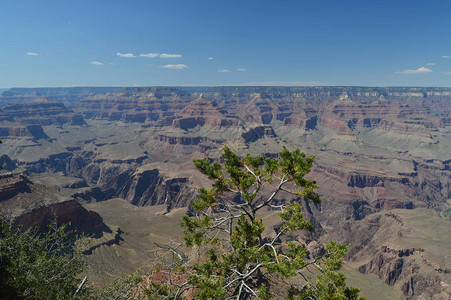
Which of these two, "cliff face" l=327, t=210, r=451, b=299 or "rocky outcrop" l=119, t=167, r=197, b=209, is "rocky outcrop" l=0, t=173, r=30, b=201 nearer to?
"rocky outcrop" l=119, t=167, r=197, b=209

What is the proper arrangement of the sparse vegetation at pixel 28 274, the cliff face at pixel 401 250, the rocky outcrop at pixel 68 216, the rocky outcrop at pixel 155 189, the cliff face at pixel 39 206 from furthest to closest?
the rocky outcrop at pixel 155 189, the cliff face at pixel 401 250, the rocky outcrop at pixel 68 216, the cliff face at pixel 39 206, the sparse vegetation at pixel 28 274

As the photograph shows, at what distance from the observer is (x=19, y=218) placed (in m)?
64.5

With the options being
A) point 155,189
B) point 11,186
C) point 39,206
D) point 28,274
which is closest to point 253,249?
point 28,274

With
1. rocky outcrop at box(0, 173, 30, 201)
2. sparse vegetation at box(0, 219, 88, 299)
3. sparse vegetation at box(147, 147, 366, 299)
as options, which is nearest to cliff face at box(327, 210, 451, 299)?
sparse vegetation at box(147, 147, 366, 299)

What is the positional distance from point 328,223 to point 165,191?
102284mm

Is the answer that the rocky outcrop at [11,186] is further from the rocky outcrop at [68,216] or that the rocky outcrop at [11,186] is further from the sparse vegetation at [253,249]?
the sparse vegetation at [253,249]

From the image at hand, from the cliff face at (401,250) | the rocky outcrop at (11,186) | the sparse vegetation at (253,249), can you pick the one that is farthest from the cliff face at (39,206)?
the cliff face at (401,250)

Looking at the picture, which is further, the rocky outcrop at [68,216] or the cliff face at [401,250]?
the cliff face at [401,250]

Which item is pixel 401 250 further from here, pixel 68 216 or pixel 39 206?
pixel 39 206

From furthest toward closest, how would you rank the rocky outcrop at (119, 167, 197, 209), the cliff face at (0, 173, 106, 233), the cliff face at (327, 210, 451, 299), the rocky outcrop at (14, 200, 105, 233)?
the rocky outcrop at (119, 167, 197, 209)
the cliff face at (327, 210, 451, 299)
the rocky outcrop at (14, 200, 105, 233)
the cliff face at (0, 173, 106, 233)

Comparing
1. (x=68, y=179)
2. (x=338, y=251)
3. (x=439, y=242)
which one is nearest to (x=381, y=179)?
(x=439, y=242)

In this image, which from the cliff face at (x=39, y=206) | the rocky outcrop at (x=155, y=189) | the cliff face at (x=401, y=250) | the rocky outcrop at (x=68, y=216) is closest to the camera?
the cliff face at (x=39, y=206)

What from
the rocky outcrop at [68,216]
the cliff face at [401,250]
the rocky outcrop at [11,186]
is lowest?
the cliff face at [401,250]

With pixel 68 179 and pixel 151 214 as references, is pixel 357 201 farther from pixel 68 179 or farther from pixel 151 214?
pixel 68 179
